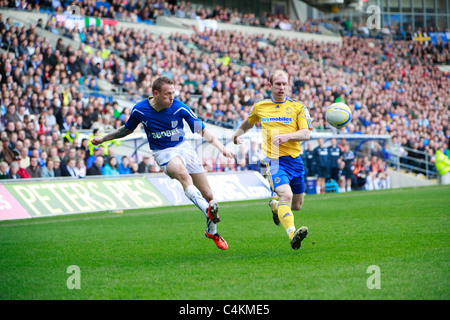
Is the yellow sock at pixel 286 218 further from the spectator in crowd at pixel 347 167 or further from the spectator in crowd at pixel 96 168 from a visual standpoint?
the spectator in crowd at pixel 347 167

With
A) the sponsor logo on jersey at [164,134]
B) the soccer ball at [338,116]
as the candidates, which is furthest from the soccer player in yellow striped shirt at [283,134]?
the sponsor logo on jersey at [164,134]

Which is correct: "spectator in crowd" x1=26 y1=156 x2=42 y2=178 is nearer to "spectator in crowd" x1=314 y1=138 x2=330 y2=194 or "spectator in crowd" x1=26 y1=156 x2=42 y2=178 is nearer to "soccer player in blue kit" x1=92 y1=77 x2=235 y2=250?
"soccer player in blue kit" x1=92 y1=77 x2=235 y2=250

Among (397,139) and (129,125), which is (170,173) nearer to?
(129,125)

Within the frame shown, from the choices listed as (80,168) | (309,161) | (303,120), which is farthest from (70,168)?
(303,120)

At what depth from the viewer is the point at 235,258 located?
7.55 metres

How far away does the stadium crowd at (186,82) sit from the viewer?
58.6ft

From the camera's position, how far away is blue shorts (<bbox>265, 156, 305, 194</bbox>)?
8203mm

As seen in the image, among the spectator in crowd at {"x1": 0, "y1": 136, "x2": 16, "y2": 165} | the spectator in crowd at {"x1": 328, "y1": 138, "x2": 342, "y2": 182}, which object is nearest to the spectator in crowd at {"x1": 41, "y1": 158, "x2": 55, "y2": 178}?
the spectator in crowd at {"x1": 0, "y1": 136, "x2": 16, "y2": 165}

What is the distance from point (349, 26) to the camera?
4753 cm

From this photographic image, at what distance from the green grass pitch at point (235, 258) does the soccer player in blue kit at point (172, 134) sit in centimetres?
98

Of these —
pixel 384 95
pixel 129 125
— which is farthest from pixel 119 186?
pixel 384 95

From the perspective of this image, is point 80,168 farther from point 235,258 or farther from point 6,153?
point 235,258

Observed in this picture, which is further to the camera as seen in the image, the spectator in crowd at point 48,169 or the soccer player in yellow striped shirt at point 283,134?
the spectator in crowd at point 48,169

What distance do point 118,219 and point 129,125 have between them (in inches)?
236
